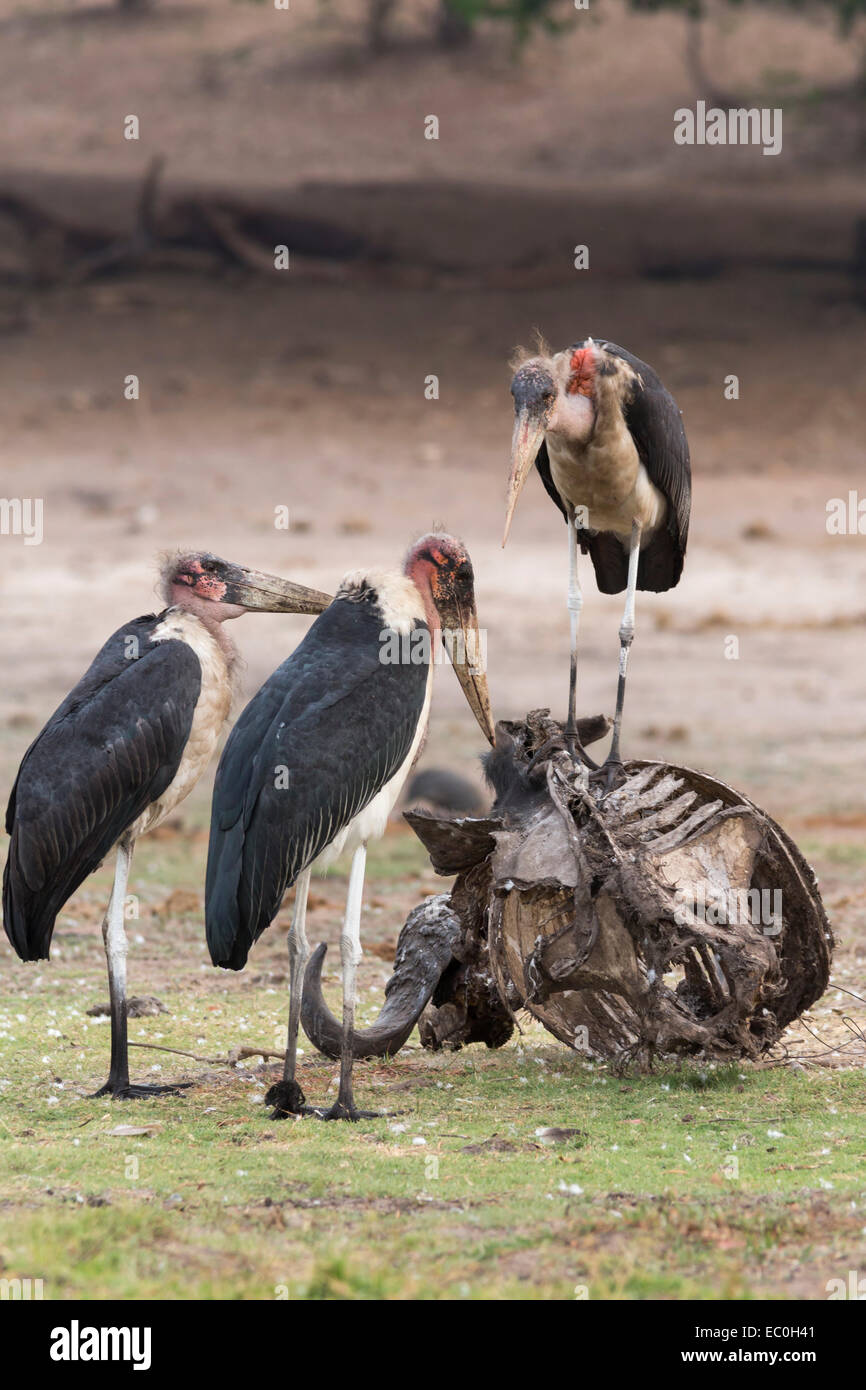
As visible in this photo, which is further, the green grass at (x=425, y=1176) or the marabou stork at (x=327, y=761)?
the marabou stork at (x=327, y=761)

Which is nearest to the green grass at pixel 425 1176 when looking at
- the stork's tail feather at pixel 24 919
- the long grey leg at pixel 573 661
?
the stork's tail feather at pixel 24 919

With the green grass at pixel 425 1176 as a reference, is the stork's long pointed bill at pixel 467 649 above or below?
above

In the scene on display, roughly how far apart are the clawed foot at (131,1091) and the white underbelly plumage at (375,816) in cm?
90

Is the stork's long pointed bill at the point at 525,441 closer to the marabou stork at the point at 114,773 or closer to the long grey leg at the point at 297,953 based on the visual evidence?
the marabou stork at the point at 114,773

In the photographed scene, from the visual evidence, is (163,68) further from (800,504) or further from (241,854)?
(241,854)

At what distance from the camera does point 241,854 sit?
5793 millimetres

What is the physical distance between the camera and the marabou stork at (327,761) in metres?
5.77

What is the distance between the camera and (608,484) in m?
7.19

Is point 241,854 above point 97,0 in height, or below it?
below

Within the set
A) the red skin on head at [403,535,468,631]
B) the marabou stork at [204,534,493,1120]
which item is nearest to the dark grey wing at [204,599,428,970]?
the marabou stork at [204,534,493,1120]

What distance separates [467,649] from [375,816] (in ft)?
2.38

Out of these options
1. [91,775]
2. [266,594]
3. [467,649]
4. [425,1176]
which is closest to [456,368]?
[266,594]

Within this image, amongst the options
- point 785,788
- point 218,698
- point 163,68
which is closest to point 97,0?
point 163,68

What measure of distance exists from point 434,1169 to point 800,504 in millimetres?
16051
